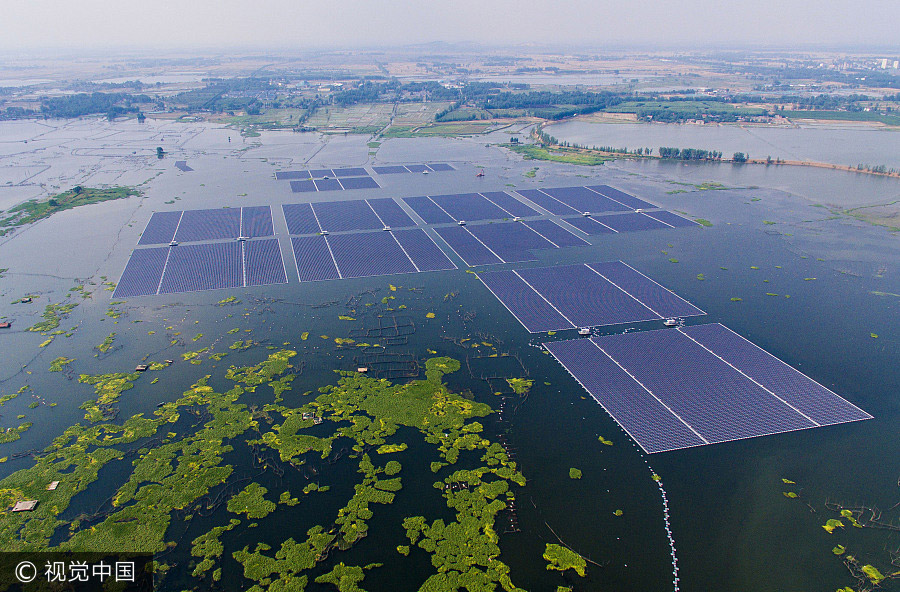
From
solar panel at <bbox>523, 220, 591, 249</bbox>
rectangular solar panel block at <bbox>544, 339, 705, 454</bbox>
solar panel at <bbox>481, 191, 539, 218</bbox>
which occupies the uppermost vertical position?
solar panel at <bbox>481, 191, 539, 218</bbox>

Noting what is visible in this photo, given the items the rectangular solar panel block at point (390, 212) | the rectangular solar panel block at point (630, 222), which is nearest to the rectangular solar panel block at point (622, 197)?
the rectangular solar panel block at point (630, 222)

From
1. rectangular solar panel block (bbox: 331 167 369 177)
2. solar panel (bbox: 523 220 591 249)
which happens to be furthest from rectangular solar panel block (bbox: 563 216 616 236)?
rectangular solar panel block (bbox: 331 167 369 177)

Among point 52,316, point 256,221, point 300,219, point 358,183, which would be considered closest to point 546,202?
point 358,183

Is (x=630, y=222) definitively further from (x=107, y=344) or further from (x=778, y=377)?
(x=107, y=344)

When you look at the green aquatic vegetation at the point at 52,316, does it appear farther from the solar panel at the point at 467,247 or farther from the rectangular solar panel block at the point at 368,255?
the solar panel at the point at 467,247

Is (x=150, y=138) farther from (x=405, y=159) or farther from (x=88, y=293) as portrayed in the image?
(x=88, y=293)

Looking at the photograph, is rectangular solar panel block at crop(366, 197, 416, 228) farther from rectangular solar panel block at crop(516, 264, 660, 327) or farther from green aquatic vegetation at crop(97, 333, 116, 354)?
green aquatic vegetation at crop(97, 333, 116, 354)

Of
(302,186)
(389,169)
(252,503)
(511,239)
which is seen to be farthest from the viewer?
(389,169)
